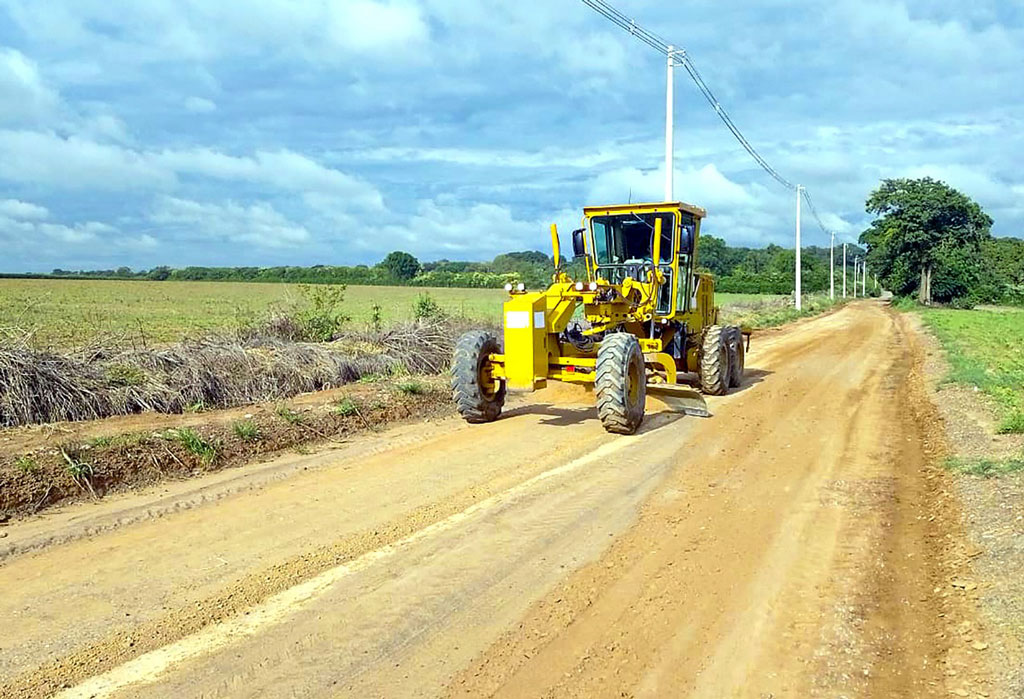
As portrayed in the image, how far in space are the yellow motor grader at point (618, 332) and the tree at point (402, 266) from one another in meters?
56.4

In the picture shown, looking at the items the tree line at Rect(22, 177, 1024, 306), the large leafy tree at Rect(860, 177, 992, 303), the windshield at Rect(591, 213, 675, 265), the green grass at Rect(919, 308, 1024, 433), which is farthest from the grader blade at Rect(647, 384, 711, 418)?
the large leafy tree at Rect(860, 177, 992, 303)

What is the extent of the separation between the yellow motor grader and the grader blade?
2cm

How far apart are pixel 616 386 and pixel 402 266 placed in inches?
2496

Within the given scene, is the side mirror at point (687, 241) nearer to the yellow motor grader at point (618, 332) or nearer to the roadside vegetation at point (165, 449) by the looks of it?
the yellow motor grader at point (618, 332)

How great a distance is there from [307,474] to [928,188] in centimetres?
6290

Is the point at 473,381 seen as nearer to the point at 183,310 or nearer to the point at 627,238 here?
the point at 627,238

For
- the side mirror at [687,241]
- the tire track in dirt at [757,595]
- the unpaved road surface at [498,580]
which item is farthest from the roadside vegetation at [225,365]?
the tire track in dirt at [757,595]

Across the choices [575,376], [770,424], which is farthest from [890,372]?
[575,376]

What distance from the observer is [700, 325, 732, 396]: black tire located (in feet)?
46.6

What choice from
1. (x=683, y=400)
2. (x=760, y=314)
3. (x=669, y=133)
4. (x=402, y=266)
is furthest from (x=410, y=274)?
(x=683, y=400)

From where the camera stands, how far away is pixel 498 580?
5594 millimetres

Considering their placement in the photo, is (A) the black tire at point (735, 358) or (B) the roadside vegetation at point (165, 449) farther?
(A) the black tire at point (735, 358)

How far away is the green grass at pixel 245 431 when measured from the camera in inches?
369

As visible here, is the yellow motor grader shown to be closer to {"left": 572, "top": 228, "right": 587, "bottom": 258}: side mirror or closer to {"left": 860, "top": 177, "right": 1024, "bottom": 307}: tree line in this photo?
{"left": 572, "top": 228, "right": 587, "bottom": 258}: side mirror
